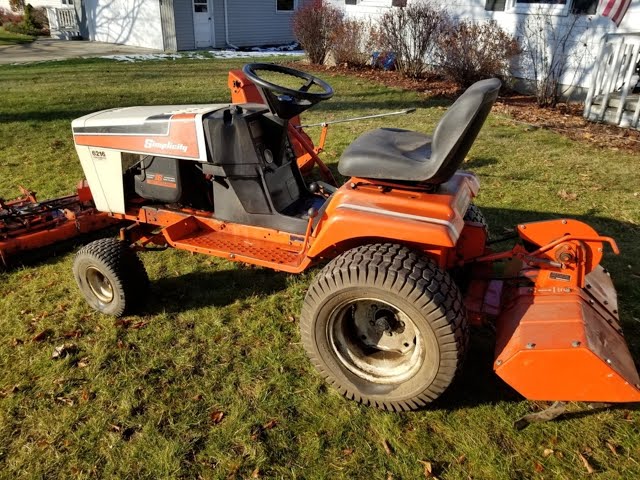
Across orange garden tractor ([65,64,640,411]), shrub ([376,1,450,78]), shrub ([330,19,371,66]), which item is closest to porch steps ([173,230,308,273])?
orange garden tractor ([65,64,640,411])

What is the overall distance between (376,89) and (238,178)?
27.7 ft

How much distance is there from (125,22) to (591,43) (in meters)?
16.7

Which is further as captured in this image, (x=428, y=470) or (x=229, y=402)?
(x=229, y=402)

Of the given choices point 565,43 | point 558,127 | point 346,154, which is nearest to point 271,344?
point 346,154

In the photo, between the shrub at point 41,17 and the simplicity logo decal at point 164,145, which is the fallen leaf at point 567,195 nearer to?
the simplicity logo decal at point 164,145

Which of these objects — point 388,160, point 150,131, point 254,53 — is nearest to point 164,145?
point 150,131

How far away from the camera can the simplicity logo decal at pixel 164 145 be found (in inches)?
128

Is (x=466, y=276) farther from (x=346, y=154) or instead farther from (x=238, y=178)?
(x=238, y=178)

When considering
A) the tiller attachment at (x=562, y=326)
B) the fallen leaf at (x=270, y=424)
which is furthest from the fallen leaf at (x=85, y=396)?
the tiller attachment at (x=562, y=326)

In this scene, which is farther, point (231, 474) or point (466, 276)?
point (466, 276)

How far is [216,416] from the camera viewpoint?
104 inches

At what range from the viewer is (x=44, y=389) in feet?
9.34

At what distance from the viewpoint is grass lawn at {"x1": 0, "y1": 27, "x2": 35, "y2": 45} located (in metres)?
20.2

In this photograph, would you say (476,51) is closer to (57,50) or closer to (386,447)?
(386,447)
